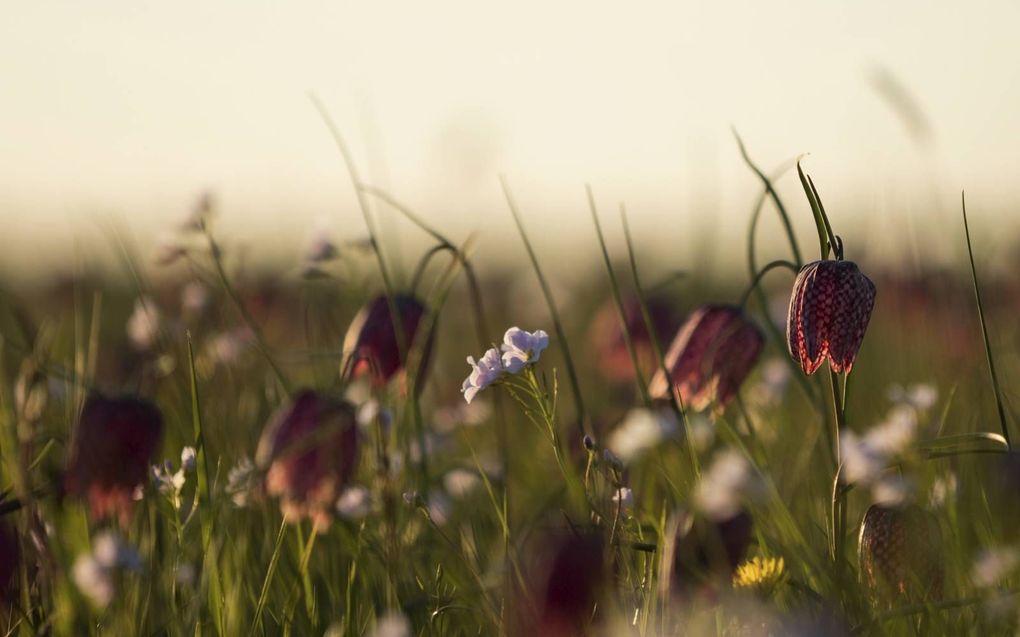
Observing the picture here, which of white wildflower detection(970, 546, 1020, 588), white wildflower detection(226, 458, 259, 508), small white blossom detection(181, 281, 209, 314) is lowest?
white wildflower detection(970, 546, 1020, 588)

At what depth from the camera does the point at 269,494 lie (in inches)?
74.5

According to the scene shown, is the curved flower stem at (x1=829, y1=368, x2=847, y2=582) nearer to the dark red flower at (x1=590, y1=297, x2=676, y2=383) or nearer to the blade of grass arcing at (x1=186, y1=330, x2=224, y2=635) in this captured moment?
the blade of grass arcing at (x1=186, y1=330, x2=224, y2=635)

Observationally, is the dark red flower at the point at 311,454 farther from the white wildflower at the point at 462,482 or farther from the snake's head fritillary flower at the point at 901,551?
the snake's head fritillary flower at the point at 901,551

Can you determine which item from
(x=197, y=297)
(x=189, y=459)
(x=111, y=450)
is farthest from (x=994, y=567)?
(x=197, y=297)

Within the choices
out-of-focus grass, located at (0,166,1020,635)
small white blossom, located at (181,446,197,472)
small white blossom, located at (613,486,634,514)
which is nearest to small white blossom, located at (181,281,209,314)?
out-of-focus grass, located at (0,166,1020,635)

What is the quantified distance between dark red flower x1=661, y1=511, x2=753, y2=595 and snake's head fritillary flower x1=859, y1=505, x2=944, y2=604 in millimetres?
136

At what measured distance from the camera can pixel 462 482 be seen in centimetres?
210

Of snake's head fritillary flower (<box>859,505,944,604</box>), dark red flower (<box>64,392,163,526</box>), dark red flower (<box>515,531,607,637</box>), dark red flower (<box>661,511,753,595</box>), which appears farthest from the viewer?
dark red flower (<box>64,392,163,526</box>)

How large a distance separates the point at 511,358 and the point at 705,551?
11.8 inches

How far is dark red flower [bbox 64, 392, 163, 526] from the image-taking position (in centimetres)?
174

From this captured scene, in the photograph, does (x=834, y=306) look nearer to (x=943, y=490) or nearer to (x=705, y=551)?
(x=705, y=551)

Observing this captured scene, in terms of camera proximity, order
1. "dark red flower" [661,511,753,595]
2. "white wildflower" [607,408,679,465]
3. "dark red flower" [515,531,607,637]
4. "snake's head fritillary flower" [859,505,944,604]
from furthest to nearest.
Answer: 1. "white wildflower" [607,408,679,465]
2. "snake's head fritillary flower" [859,505,944,604]
3. "dark red flower" [661,511,753,595]
4. "dark red flower" [515,531,607,637]

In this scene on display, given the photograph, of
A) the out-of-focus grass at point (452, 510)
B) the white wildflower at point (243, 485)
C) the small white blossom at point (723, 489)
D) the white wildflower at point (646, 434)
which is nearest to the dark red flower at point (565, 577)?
the out-of-focus grass at point (452, 510)

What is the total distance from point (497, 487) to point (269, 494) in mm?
639
